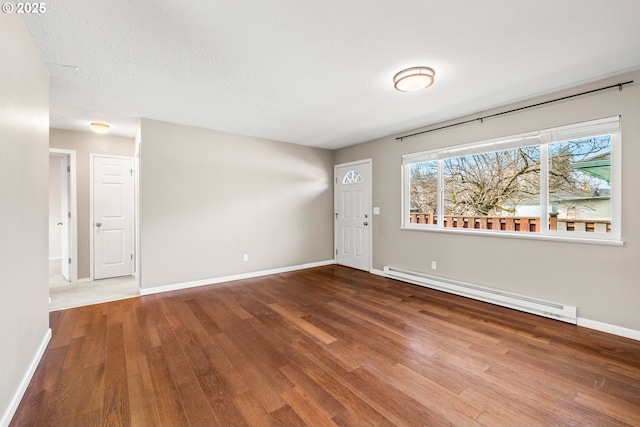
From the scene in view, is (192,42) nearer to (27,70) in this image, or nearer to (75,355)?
(27,70)

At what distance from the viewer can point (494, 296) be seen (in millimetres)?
3365

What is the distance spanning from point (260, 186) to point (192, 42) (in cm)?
293

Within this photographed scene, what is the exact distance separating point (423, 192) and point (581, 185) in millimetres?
1872

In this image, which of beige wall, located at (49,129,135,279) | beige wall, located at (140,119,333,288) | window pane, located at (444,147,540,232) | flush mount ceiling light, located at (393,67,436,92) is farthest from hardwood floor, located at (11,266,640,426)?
flush mount ceiling light, located at (393,67,436,92)

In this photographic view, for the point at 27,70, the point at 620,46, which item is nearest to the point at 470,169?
the point at 620,46

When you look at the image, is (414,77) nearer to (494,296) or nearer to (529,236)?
(529,236)

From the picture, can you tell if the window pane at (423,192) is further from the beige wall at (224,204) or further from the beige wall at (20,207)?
the beige wall at (20,207)

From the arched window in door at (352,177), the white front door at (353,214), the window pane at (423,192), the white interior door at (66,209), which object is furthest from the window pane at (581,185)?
the white interior door at (66,209)

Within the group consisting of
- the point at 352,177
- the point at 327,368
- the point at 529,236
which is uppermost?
the point at 352,177

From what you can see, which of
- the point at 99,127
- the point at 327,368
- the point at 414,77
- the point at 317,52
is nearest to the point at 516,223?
the point at 414,77

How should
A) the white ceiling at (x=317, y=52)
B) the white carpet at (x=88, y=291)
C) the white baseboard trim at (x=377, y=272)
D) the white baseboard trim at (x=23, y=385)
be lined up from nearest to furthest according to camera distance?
the white baseboard trim at (x=23, y=385) → the white ceiling at (x=317, y=52) → the white carpet at (x=88, y=291) → the white baseboard trim at (x=377, y=272)

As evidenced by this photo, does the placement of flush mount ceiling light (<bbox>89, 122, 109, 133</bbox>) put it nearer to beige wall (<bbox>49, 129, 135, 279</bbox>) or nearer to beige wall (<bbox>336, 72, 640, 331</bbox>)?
beige wall (<bbox>49, 129, 135, 279</bbox>)

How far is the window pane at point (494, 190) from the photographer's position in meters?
3.26

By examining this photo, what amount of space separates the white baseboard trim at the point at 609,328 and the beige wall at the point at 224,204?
403cm
